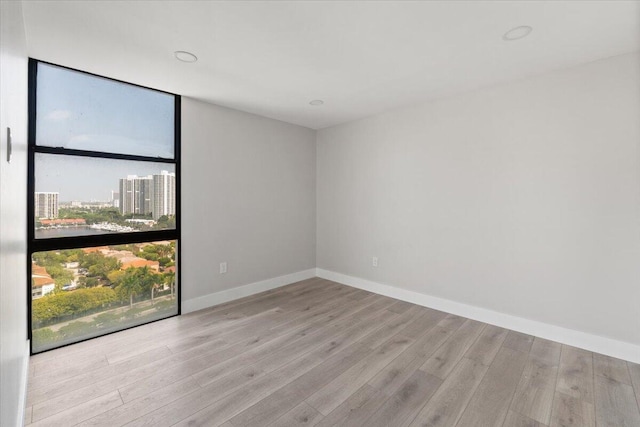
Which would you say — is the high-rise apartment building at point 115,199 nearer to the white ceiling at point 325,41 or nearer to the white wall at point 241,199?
the white wall at point 241,199

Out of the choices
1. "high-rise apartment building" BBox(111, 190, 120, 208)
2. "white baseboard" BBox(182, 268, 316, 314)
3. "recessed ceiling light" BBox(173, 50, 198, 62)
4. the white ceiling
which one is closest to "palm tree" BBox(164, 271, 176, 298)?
"white baseboard" BBox(182, 268, 316, 314)

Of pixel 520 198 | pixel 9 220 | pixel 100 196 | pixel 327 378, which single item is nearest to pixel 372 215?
pixel 520 198

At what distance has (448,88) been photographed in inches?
110

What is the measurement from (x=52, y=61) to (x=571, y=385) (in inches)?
182

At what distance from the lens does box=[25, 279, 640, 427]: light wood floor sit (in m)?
1.61

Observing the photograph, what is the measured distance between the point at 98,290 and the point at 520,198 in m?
4.10

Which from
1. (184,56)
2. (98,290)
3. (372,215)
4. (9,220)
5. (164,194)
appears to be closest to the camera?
(9,220)

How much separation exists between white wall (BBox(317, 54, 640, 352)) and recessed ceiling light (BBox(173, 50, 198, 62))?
230 centimetres

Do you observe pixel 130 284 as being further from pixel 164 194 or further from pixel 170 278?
pixel 164 194

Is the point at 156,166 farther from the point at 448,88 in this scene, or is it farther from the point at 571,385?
the point at 571,385

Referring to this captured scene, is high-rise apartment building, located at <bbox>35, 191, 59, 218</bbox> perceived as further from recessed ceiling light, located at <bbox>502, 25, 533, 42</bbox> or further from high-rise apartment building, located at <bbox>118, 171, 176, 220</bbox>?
recessed ceiling light, located at <bbox>502, 25, 533, 42</bbox>

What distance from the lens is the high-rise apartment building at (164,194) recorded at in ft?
A: 9.51

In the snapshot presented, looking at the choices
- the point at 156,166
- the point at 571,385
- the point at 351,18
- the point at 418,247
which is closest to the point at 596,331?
the point at 571,385

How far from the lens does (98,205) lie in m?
2.55
